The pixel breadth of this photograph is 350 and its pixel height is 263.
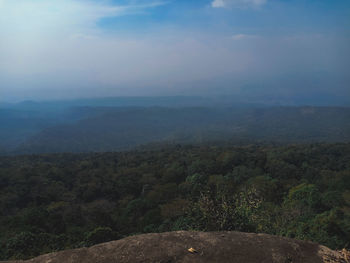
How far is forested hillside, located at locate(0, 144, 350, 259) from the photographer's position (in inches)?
567

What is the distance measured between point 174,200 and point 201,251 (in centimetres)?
2506

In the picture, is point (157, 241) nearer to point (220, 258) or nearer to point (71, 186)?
point (220, 258)

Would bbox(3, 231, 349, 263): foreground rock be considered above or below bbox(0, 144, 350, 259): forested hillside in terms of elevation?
above

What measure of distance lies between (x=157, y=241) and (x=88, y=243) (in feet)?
38.9

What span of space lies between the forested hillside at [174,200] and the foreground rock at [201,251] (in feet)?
12.5

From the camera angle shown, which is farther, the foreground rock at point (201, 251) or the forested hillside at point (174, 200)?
the forested hillside at point (174, 200)

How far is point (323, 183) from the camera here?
34.3m

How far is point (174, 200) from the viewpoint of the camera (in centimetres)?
3078

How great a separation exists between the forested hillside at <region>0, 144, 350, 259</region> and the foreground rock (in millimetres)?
3820

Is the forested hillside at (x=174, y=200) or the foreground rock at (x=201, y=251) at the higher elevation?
the foreground rock at (x=201, y=251)

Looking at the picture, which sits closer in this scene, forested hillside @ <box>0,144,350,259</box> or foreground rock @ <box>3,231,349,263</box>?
foreground rock @ <box>3,231,349,263</box>

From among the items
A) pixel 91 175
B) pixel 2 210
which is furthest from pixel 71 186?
pixel 2 210

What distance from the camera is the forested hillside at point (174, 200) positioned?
1441cm

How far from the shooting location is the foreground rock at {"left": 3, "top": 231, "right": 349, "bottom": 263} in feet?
19.9
